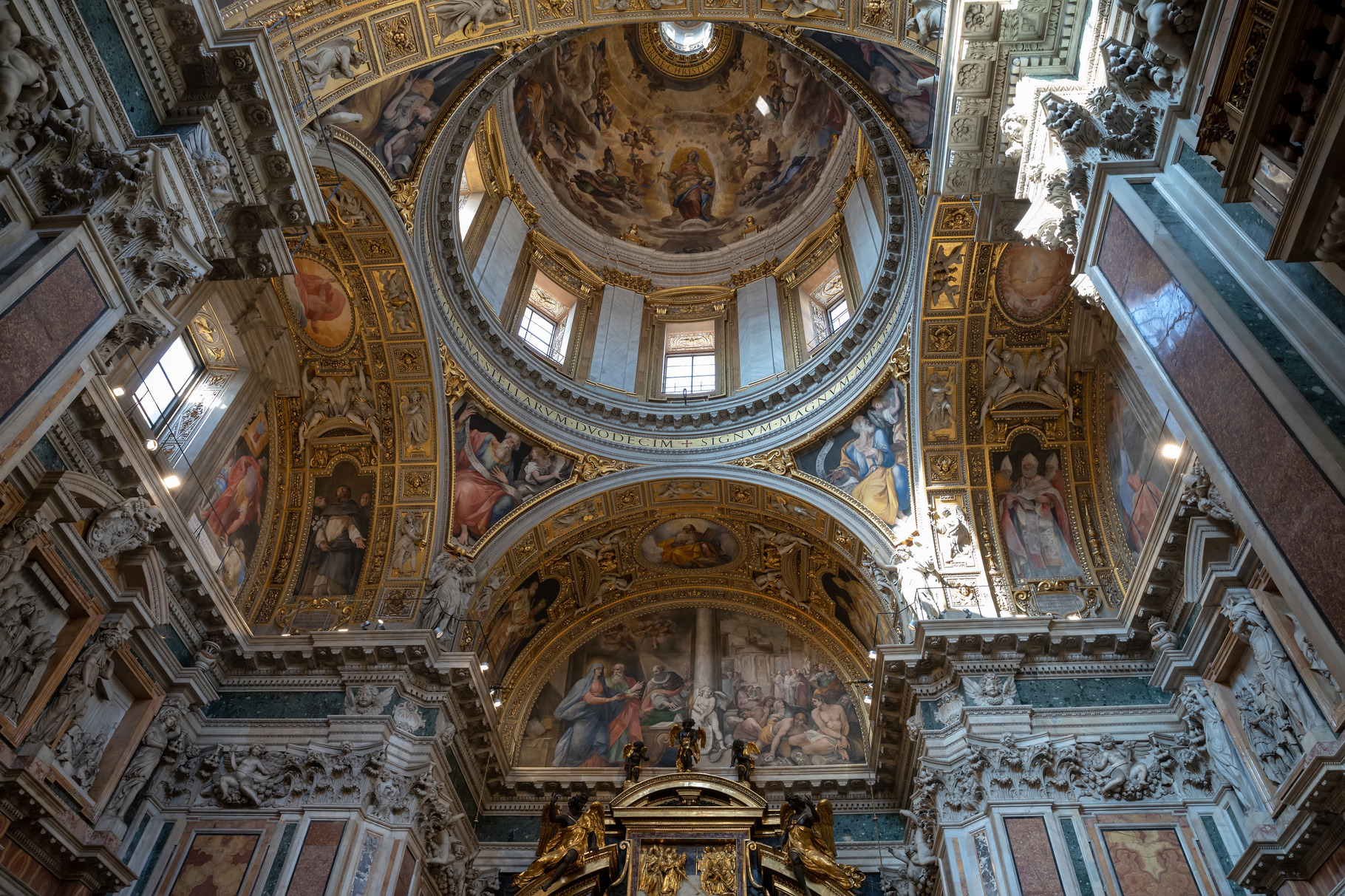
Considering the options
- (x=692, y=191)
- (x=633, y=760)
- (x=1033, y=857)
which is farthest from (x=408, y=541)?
(x=692, y=191)

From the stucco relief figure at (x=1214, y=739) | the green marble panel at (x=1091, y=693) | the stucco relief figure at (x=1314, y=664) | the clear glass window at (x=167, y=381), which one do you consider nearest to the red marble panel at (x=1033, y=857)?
the green marble panel at (x=1091, y=693)

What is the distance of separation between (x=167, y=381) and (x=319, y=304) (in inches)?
122

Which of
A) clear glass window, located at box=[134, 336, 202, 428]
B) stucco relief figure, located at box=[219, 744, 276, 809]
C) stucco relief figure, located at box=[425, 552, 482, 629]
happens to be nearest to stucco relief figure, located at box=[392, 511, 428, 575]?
stucco relief figure, located at box=[425, 552, 482, 629]

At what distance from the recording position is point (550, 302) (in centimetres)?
2125

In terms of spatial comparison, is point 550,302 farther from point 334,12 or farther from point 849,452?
point 334,12

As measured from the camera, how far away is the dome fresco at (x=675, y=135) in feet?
73.3

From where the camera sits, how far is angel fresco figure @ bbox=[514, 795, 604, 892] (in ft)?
43.3

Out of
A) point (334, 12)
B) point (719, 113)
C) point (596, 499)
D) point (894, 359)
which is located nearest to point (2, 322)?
point (334, 12)

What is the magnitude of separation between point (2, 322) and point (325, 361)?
10283mm

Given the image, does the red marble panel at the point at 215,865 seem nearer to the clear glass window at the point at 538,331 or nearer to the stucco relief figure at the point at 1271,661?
the clear glass window at the point at 538,331

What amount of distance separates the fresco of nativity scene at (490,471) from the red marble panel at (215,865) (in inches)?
228

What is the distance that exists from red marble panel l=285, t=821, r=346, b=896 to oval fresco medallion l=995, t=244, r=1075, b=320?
13.0 meters

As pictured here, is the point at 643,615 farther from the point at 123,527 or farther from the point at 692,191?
the point at 692,191

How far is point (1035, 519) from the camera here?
51.3 ft
